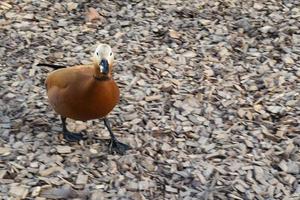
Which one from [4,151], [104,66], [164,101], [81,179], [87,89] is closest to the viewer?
[104,66]

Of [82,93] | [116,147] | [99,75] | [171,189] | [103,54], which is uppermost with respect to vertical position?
[103,54]

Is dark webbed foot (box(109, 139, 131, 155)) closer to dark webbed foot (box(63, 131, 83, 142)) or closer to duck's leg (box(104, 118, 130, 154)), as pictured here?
duck's leg (box(104, 118, 130, 154))

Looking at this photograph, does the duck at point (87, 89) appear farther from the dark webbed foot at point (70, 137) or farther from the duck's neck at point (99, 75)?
the dark webbed foot at point (70, 137)

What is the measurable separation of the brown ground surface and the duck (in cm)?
32

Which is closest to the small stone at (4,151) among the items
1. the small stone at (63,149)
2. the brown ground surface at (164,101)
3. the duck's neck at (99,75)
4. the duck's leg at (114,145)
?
the brown ground surface at (164,101)

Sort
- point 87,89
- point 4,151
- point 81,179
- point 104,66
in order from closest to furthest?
point 104,66
point 87,89
point 81,179
point 4,151

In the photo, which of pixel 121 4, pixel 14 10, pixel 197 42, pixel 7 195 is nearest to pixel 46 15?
pixel 14 10

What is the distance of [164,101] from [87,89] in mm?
869

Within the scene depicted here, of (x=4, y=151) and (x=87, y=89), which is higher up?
(x=87, y=89)

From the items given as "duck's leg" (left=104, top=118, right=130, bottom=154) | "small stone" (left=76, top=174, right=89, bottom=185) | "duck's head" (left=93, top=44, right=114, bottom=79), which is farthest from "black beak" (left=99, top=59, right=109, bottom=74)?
"small stone" (left=76, top=174, right=89, bottom=185)

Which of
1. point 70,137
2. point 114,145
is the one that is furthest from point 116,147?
point 70,137

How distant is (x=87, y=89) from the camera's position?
2.96 metres

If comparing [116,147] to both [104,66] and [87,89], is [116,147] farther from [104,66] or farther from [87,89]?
[104,66]

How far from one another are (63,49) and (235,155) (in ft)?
4.77
